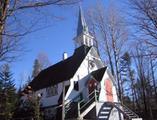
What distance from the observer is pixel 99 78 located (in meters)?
27.2

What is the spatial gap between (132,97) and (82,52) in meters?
26.5

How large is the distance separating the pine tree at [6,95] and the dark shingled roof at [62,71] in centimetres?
556

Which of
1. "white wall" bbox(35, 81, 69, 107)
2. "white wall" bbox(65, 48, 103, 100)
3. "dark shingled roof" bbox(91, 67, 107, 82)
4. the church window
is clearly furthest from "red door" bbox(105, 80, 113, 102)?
the church window

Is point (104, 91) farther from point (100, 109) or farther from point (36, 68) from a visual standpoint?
point (36, 68)

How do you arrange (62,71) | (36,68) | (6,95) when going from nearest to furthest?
(6,95), (62,71), (36,68)

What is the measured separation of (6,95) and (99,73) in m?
10.4

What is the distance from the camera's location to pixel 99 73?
1101 inches

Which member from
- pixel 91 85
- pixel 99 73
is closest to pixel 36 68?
pixel 99 73

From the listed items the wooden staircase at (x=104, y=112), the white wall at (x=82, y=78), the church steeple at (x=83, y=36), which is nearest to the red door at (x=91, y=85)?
the white wall at (x=82, y=78)

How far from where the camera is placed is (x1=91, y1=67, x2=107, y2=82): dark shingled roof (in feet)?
89.7

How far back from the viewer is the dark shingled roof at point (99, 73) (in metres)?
27.3

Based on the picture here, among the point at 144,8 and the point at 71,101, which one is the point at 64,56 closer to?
the point at 71,101

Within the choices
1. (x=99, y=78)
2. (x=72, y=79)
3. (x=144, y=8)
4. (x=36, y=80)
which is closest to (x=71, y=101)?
(x=72, y=79)

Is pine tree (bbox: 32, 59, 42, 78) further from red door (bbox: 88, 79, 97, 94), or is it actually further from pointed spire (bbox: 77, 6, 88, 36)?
red door (bbox: 88, 79, 97, 94)
